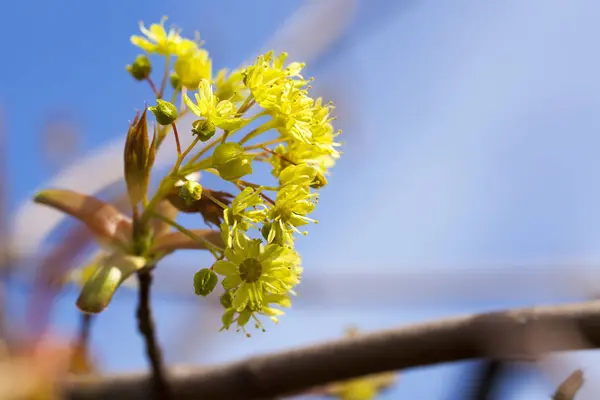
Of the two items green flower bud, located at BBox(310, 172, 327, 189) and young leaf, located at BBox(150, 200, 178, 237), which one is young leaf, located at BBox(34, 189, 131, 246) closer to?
young leaf, located at BBox(150, 200, 178, 237)

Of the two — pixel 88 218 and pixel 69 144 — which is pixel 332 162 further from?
pixel 69 144

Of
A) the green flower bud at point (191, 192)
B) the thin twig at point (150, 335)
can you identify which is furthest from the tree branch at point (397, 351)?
the green flower bud at point (191, 192)

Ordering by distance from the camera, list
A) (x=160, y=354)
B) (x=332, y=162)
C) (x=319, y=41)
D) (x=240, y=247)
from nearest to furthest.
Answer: (x=240, y=247) → (x=332, y=162) → (x=160, y=354) → (x=319, y=41)

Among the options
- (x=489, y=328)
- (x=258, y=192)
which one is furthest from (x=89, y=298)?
(x=489, y=328)

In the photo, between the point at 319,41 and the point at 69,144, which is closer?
the point at 319,41

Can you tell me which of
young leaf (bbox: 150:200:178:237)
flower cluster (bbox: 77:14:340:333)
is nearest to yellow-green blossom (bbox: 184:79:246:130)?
flower cluster (bbox: 77:14:340:333)

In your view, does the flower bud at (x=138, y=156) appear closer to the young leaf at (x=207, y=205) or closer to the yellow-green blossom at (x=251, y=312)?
the young leaf at (x=207, y=205)
